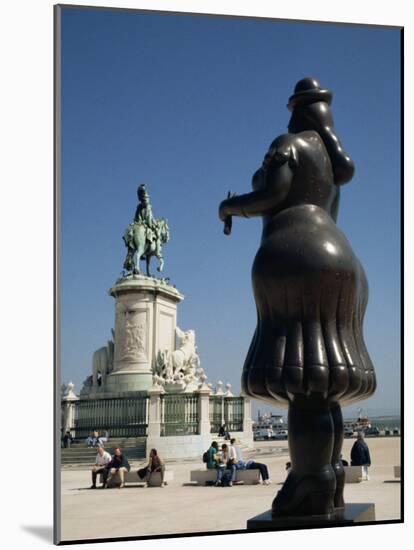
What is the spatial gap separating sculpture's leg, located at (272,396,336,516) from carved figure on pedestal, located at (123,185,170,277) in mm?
17773

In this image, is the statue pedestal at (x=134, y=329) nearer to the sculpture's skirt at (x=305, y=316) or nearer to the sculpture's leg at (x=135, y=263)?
the sculpture's leg at (x=135, y=263)

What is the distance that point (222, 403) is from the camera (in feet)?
84.3

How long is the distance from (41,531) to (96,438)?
12.7 metres

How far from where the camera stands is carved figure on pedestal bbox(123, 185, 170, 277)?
2661 centimetres

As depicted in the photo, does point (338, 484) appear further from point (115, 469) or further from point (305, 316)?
point (115, 469)

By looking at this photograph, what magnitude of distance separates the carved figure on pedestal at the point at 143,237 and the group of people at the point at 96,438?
4.42m

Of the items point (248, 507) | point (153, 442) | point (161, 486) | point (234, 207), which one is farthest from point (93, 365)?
point (234, 207)

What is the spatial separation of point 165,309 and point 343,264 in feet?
58.2

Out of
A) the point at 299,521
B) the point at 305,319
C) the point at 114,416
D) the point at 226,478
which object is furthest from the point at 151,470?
the point at 114,416

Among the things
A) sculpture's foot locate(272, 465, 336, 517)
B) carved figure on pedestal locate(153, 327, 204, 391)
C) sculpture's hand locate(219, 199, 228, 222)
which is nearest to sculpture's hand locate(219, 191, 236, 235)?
sculpture's hand locate(219, 199, 228, 222)

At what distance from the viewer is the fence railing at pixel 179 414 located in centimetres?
2288

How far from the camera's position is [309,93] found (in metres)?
9.12

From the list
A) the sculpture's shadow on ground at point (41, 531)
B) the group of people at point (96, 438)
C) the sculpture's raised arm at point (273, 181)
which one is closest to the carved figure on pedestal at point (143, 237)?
the group of people at point (96, 438)

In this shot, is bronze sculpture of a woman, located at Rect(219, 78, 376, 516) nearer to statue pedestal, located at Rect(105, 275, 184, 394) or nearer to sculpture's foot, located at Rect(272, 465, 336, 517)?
sculpture's foot, located at Rect(272, 465, 336, 517)
